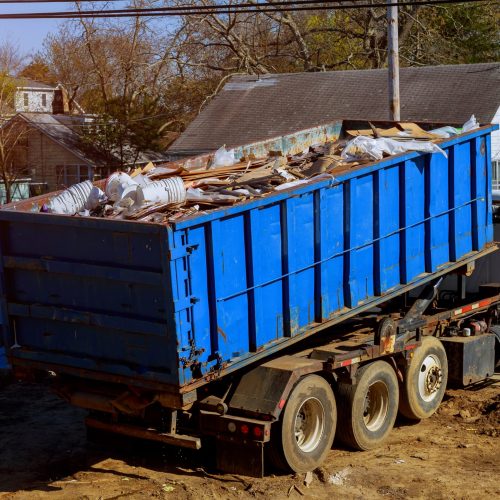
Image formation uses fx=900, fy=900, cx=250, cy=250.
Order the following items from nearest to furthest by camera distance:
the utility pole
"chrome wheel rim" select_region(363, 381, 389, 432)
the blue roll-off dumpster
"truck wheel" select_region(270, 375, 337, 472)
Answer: the blue roll-off dumpster
"truck wheel" select_region(270, 375, 337, 472)
"chrome wheel rim" select_region(363, 381, 389, 432)
the utility pole

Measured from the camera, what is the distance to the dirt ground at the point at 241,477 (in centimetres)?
812

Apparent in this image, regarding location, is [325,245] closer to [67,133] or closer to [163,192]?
[163,192]

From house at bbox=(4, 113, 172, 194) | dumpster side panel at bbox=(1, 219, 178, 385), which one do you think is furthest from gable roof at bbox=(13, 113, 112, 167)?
dumpster side panel at bbox=(1, 219, 178, 385)

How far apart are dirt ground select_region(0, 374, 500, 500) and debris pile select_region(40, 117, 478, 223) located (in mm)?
2502

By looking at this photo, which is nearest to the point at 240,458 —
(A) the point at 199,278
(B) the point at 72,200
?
(A) the point at 199,278

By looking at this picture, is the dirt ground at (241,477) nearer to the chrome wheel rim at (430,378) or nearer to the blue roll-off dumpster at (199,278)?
the chrome wheel rim at (430,378)

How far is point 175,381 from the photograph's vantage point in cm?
761

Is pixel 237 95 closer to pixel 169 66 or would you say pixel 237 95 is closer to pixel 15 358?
pixel 169 66

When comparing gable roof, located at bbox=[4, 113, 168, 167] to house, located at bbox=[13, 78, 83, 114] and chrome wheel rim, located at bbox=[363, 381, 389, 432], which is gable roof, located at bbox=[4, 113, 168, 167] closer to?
house, located at bbox=[13, 78, 83, 114]

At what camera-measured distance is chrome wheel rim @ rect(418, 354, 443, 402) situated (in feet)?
33.6

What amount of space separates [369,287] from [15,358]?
3755 millimetres

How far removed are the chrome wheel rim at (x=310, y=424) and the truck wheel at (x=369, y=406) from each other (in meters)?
0.47

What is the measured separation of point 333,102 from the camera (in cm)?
2714

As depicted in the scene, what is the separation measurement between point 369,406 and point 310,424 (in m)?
1.13
